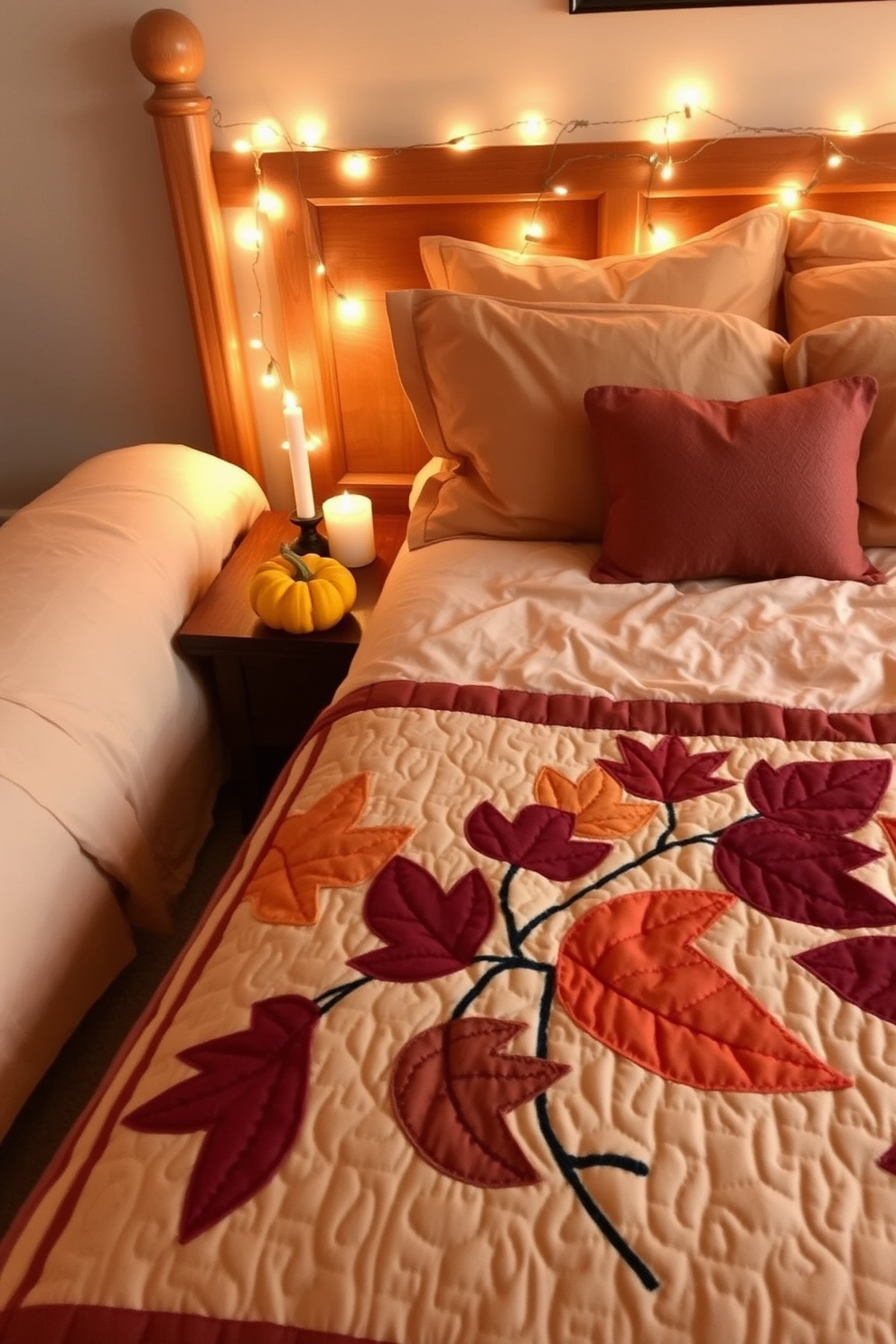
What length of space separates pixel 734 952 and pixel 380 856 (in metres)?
0.35

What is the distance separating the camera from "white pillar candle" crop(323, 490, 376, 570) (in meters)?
1.72

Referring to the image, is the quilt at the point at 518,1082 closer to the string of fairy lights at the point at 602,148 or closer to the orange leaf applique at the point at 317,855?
the orange leaf applique at the point at 317,855

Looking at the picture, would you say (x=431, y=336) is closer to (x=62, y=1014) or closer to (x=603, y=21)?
(x=603, y=21)

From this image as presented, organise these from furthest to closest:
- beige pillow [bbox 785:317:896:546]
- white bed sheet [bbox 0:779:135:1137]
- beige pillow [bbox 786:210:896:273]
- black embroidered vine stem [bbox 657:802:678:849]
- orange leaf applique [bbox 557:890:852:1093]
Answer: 1. beige pillow [bbox 786:210:896:273]
2. beige pillow [bbox 785:317:896:546]
3. white bed sheet [bbox 0:779:135:1137]
4. black embroidered vine stem [bbox 657:802:678:849]
5. orange leaf applique [bbox 557:890:852:1093]

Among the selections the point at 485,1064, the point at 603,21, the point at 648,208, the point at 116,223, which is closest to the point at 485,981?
the point at 485,1064

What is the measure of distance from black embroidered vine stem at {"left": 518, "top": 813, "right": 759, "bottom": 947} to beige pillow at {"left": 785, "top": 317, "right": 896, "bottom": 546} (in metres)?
0.69

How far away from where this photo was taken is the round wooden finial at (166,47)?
159 centimetres

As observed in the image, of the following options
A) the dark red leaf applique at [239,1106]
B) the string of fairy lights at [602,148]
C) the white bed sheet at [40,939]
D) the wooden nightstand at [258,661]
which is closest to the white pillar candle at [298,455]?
the wooden nightstand at [258,661]

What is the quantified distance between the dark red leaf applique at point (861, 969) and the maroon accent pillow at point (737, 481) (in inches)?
26.1

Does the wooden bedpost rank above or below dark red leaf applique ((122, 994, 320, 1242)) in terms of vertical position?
above

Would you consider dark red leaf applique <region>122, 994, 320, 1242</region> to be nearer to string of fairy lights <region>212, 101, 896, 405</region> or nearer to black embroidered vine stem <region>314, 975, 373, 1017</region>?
black embroidered vine stem <region>314, 975, 373, 1017</region>

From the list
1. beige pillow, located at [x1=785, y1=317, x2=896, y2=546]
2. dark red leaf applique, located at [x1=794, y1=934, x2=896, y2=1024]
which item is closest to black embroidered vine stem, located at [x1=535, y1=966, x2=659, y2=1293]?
dark red leaf applique, located at [x1=794, y1=934, x2=896, y2=1024]

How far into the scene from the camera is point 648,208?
5.62ft

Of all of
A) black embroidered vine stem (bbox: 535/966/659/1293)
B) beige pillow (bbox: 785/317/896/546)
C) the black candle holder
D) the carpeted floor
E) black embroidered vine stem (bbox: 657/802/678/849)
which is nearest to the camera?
black embroidered vine stem (bbox: 535/966/659/1293)
